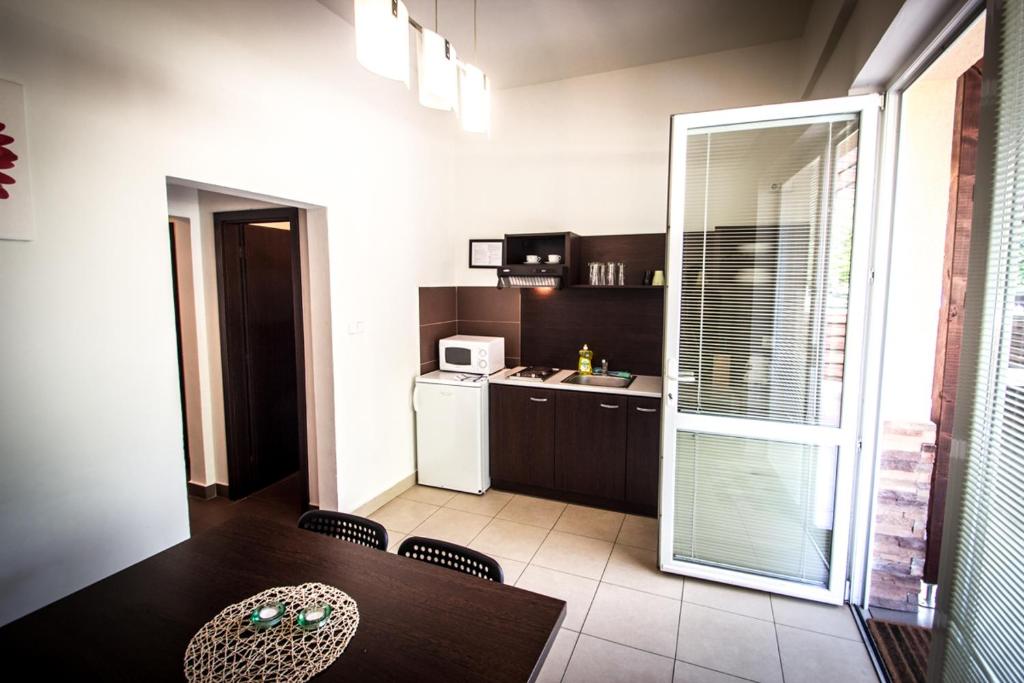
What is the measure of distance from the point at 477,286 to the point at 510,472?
1655 mm

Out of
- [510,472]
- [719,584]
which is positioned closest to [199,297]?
[510,472]

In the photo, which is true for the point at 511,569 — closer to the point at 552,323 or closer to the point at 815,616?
the point at 815,616

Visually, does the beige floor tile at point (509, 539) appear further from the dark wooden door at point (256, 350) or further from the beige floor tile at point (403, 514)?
the dark wooden door at point (256, 350)

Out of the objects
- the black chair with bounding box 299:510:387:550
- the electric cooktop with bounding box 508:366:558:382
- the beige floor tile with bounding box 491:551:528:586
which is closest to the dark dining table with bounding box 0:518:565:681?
the black chair with bounding box 299:510:387:550

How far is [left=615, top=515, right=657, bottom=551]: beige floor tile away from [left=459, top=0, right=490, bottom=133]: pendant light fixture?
259cm

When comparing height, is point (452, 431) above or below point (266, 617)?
below

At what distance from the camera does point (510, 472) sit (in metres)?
3.85

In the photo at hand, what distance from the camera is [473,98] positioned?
6.48 ft

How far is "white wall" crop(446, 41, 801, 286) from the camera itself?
3.60m

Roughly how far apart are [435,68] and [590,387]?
2.36m

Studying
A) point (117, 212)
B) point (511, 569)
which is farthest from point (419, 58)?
point (511, 569)

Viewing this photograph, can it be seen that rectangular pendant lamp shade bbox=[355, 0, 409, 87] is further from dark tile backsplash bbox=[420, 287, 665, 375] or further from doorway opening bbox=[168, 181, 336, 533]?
dark tile backsplash bbox=[420, 287, 665, 375]

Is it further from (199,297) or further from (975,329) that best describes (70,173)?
(975,329)

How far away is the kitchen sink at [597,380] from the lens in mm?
3846
